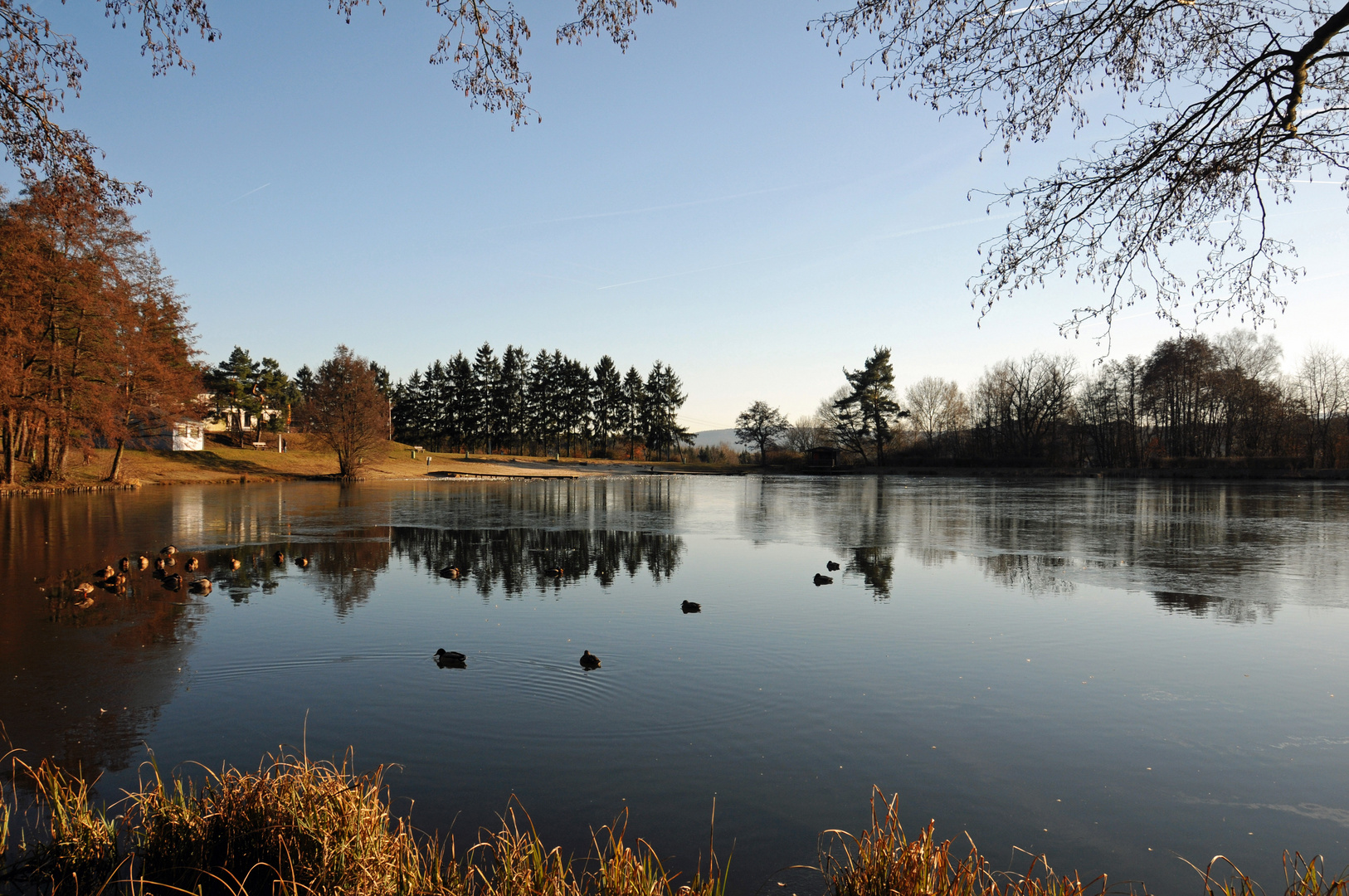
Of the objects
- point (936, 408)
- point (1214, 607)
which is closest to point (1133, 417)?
point (936, 408)

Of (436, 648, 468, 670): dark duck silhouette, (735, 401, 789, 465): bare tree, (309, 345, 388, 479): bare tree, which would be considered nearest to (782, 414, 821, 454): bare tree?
(735, 401, 789, 465): bare tree

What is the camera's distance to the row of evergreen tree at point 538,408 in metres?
95.0

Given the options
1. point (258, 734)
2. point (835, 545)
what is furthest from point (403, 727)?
point (835, 545)

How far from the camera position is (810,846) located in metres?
4.25

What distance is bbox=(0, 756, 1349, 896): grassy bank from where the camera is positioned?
3.41 metres

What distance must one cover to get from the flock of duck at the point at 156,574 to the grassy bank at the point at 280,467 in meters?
27.3

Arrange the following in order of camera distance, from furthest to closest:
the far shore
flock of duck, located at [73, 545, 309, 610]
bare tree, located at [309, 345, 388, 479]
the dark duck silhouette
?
bare tree, located at [309, 345, 388, 479], the far shore, flock of duck, located at [73, 545, 309, 610], the dark duck silhouette

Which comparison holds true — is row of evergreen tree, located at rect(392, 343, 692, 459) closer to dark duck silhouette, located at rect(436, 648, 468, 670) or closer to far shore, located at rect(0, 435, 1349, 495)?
far shore, located at rect(0, 435, 1349, 495)

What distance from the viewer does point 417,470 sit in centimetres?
6334

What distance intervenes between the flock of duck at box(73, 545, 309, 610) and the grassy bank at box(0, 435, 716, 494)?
27.3m

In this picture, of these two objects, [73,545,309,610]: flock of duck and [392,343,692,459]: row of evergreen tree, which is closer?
[73,545,309,610]: flock of duck

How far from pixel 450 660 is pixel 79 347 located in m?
38.4

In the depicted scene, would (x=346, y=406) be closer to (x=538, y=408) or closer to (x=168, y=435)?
(x=168, y=435)

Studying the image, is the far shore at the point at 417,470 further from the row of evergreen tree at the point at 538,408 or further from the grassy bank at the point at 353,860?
the grassy bank at the point at 353,860
